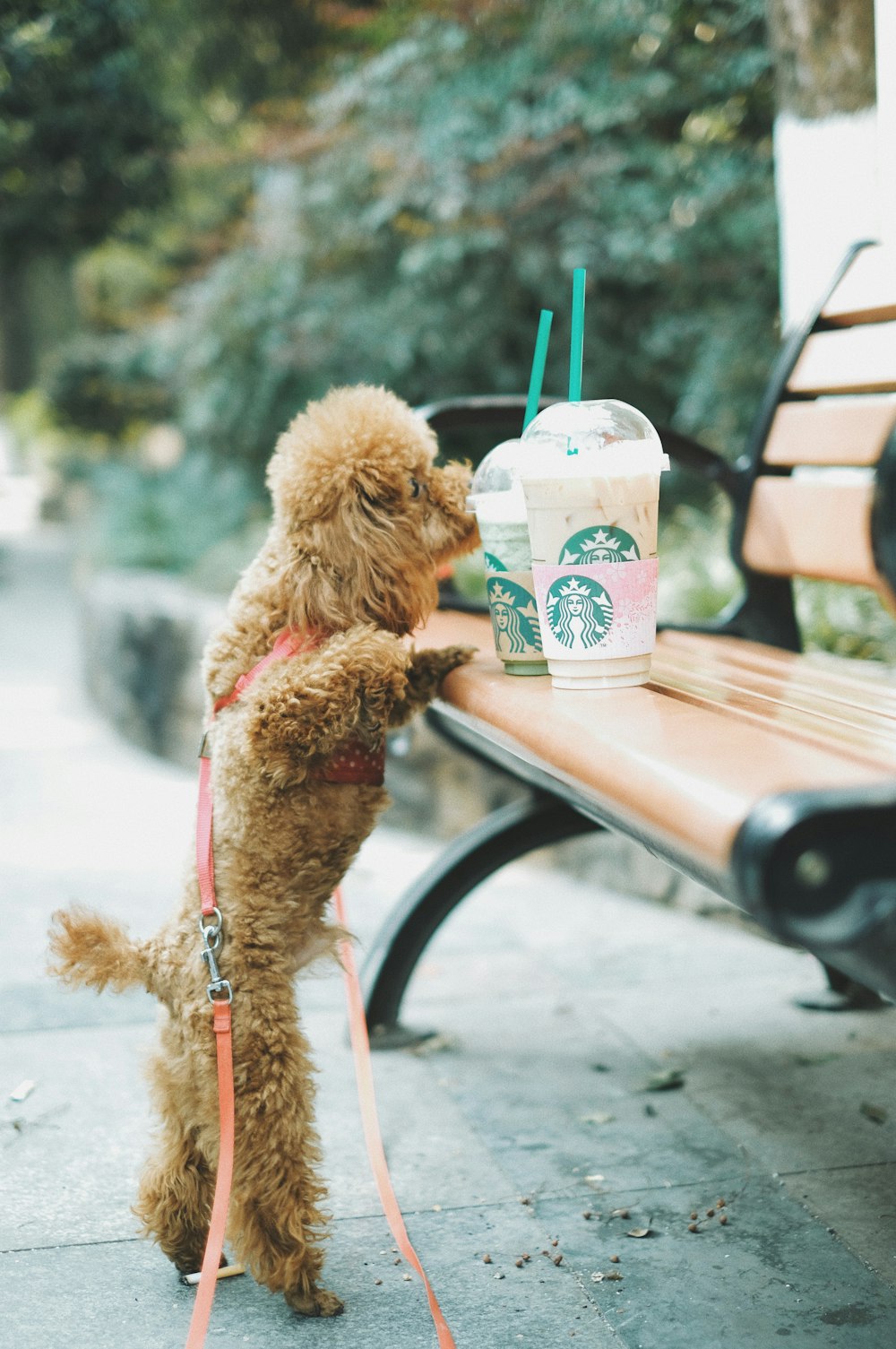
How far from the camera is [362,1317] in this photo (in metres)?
1.89

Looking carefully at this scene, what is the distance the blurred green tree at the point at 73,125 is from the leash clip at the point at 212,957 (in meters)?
5.60

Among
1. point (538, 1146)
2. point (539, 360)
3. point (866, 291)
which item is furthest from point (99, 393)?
point (539, 360)

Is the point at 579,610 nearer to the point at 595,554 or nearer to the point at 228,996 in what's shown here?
the point at 595,554

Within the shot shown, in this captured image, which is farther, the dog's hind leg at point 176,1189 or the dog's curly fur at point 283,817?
the dog's hind leg at point 176,1189

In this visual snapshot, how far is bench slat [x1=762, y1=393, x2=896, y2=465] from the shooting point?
2.58 meters

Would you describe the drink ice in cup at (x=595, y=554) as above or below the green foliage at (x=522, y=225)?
below

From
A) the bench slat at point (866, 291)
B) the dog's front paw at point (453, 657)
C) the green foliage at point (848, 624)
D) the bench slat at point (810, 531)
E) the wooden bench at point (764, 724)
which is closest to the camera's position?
the wooden bench at point (764, 724)

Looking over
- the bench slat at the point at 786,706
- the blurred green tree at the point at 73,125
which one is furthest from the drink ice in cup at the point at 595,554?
the blurred green tree at the point at 73,125

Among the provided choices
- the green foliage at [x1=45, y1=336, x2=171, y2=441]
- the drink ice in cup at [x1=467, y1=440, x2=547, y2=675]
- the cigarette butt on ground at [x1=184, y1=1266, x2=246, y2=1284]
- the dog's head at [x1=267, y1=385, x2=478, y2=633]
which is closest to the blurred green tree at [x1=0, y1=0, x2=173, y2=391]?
the green foliage at [x1=45, y1=336, x2=171, y2=441]

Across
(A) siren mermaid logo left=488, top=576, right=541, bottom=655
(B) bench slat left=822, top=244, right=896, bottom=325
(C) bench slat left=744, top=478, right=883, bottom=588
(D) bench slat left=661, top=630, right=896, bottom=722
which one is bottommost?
(D) bench slat left=661, top=630, right=896, bottom=722

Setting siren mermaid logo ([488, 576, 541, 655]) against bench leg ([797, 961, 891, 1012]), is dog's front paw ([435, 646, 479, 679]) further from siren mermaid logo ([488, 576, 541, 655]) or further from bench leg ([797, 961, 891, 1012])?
bench leg ([797, 961, 891, 1012])

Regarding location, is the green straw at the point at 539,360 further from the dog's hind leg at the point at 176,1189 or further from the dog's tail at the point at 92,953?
the dog's hind leg at the point at 176,1189

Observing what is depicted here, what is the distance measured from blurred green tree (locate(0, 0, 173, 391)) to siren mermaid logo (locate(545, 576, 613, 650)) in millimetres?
5611

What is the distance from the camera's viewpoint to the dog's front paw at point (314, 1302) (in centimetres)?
187
